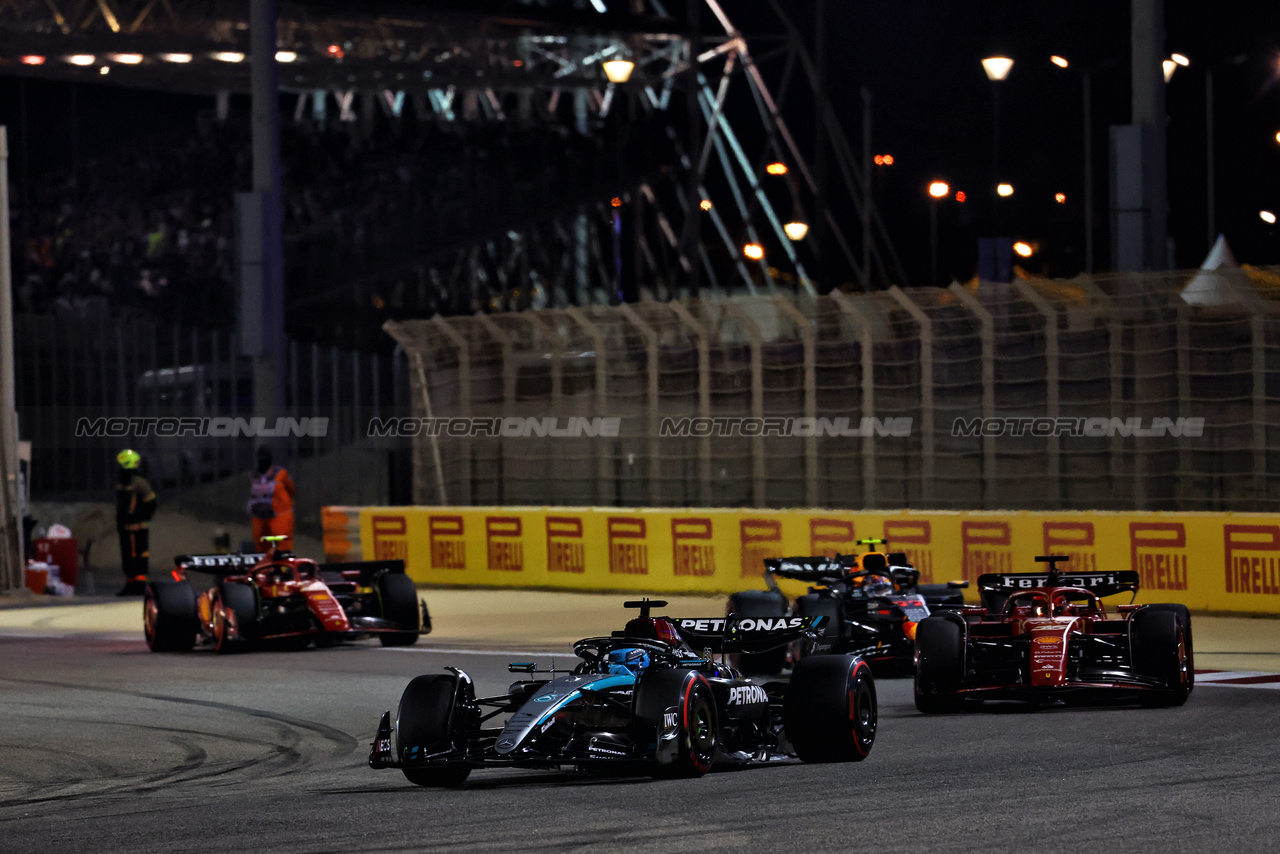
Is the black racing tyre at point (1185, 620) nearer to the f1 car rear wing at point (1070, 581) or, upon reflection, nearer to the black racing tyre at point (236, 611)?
the f1 car rear wing at point (1070, 581)

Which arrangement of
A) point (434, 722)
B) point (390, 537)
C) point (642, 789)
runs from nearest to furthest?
point (642, 789) < point (434, 722) < point (390, 537)

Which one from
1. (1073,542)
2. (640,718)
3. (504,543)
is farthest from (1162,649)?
(504,543)

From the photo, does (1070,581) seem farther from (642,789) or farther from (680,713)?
(642,789)

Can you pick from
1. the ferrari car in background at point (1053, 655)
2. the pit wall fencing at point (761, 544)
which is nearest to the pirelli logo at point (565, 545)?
the pit wall fencing at point (761, 544)

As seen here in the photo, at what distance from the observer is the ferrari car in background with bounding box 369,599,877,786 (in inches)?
346

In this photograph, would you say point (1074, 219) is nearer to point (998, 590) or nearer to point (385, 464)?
point (385, 464)

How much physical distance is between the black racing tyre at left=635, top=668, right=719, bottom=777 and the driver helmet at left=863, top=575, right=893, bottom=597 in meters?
4.98

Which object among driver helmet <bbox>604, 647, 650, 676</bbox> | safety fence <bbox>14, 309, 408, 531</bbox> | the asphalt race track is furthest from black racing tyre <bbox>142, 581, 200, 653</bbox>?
safety fence <bbox>14, 309, 408, 531</bbox>

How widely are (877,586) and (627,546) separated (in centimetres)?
794

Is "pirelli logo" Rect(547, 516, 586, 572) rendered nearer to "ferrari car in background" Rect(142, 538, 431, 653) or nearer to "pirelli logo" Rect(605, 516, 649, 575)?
"pirelli logo" Rect(605, 516, 649, 575)

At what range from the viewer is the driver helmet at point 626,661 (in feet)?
30.5

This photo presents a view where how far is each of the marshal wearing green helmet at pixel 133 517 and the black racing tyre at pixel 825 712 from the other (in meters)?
14.7

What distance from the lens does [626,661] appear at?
941 centimetres

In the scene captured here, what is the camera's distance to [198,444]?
28.8m
